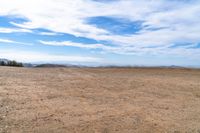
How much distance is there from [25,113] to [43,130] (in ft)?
5.68

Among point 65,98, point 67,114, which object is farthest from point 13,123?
point 65,98

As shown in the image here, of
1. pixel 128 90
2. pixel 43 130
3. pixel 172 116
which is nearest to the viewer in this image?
pixel 43 130

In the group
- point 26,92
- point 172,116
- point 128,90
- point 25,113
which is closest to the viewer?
point 25,113

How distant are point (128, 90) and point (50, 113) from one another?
20.9ft

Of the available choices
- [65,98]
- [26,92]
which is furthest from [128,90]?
[26,92]

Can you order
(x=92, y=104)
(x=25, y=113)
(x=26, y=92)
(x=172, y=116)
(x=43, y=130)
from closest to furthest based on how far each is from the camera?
1. (x=43, y=130)
2. (x=25, y=113)
3. (x=172, y=116)
4. (x=92, y=104)
5. (x=26, y=92)

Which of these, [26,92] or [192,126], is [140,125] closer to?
[192,126]

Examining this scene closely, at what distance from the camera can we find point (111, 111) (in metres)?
9.53

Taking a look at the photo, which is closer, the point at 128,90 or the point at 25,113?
the point at 25,113

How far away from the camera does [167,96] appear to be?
13109 millimetres

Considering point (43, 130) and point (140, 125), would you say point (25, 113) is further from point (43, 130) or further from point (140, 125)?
point (140, 125)

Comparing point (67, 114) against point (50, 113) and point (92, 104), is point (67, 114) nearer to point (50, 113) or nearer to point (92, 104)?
point (50, 113)

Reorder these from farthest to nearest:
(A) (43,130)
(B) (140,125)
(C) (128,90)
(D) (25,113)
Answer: (C) (128,90) → (D) (25,113) → (B) (140,125) → (A) (43,130)

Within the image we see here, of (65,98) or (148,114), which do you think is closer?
(148,114)
